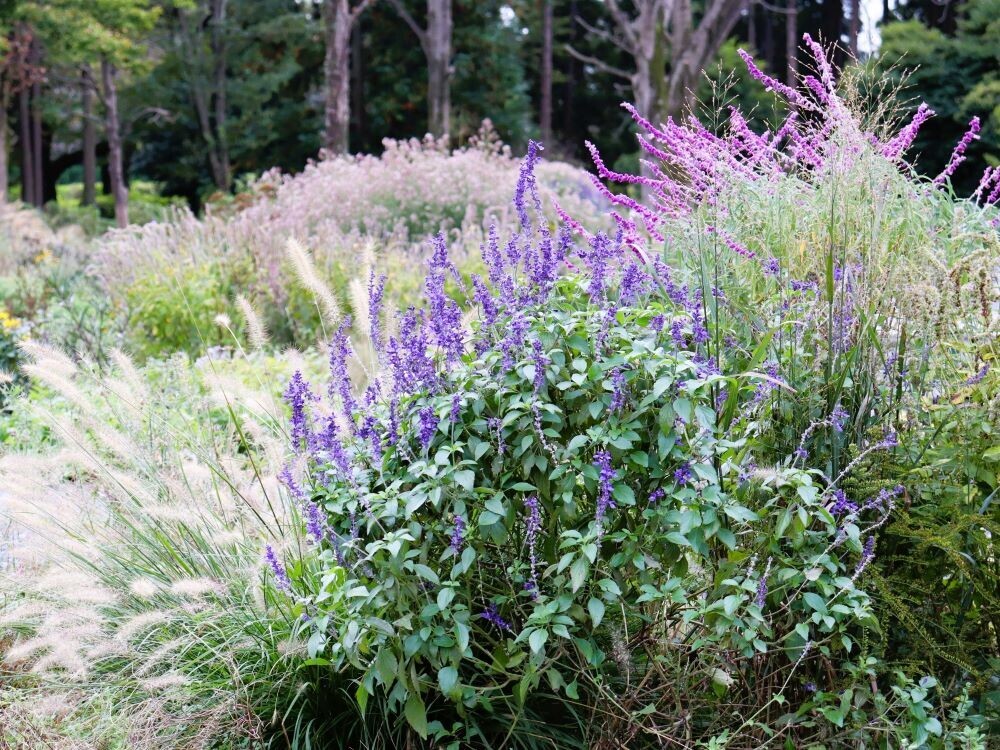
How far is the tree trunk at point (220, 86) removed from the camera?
26.6 m

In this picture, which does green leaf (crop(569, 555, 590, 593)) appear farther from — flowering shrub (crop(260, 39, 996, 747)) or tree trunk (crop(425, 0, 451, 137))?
tree trunk (crop(425, 0, 451, 137))

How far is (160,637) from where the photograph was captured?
292 cm

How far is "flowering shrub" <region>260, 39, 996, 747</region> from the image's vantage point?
7.34ft

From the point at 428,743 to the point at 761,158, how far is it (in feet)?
6.74

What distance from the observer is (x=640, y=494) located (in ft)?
7.79

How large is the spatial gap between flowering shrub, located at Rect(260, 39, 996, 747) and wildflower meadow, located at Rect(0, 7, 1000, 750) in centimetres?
1

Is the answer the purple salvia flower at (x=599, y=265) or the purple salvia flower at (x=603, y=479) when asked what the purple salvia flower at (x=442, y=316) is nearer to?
the purple salvia flower at (x=599, y=265)

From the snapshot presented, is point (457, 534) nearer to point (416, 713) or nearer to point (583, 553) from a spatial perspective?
point (583, 553)

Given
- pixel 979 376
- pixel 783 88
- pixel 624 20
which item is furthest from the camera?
pixel 624 20

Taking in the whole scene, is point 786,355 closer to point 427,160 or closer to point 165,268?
point 165,268

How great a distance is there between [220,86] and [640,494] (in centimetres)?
2691

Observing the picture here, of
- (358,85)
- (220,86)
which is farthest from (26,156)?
(358,85)

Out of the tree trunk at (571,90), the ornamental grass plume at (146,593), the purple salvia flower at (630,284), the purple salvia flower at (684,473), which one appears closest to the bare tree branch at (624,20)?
the ornamental grass plume at (146,593)

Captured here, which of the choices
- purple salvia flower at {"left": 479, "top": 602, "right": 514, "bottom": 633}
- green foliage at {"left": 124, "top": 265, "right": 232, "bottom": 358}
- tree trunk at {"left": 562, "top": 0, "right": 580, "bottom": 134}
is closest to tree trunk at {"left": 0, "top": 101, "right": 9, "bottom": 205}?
green foliage at {"left": 124, "top": 265, "right": 232, "bottom": 358}
